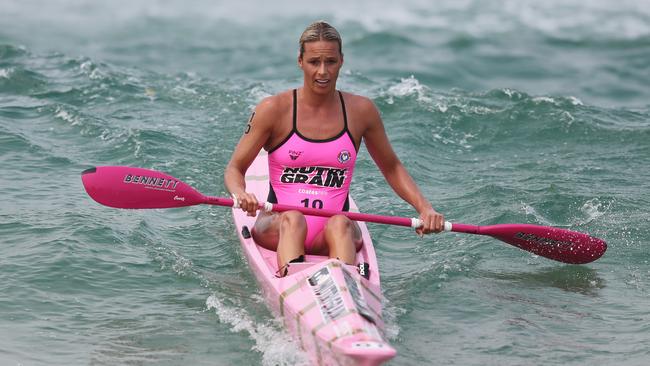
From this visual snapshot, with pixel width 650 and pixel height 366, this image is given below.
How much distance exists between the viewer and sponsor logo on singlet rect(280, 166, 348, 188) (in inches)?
246

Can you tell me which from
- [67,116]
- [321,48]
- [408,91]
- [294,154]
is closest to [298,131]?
[294,154]

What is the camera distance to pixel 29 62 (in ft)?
44.7

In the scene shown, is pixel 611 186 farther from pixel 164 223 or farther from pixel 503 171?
pixel 164 223

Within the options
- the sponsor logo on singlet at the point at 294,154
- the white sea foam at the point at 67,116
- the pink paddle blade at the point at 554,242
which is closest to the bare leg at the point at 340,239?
the sponsor logo on singlet at the point at 294,154

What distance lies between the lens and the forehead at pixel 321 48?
5.86 metres

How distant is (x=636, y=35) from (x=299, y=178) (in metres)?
14.7

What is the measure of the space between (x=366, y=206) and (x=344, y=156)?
2.23 metres

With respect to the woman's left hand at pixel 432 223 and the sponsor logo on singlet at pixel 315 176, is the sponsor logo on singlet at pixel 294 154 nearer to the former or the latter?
the sponsor logo on singlet at pixel 315 176

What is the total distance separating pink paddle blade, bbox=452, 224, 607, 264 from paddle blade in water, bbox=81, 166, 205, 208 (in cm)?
207

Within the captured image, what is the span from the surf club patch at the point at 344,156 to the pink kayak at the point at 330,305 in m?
0.60

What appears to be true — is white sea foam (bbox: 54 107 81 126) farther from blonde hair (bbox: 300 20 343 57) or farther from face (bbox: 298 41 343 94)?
blonde hair (bbox: 300 20 343 57)

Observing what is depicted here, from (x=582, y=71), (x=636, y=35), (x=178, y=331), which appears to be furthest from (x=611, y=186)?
(x=636, y=35)

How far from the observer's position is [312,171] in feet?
20.5

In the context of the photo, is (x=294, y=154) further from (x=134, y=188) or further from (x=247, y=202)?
(x=134, y=188)
